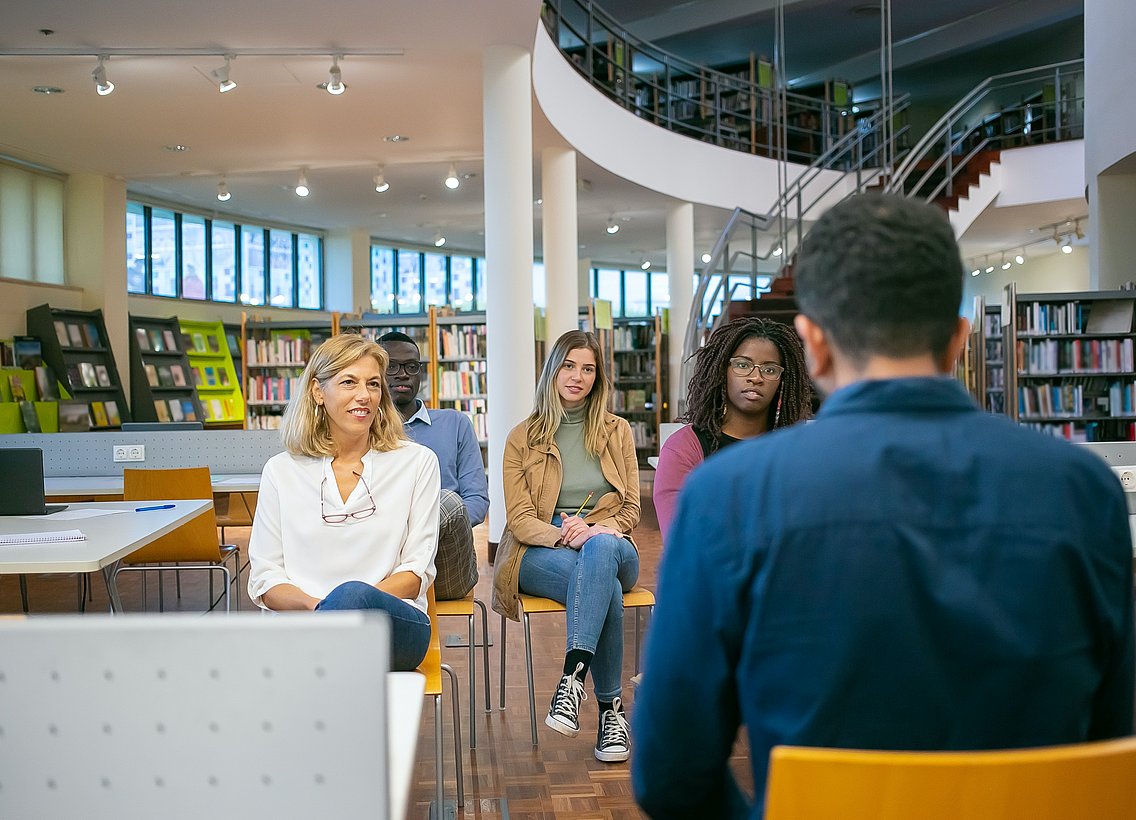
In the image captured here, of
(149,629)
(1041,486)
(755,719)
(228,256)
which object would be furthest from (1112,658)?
(228,256)

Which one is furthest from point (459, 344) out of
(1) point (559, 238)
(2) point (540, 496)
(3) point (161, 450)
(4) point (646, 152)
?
(2) point (540, 496)

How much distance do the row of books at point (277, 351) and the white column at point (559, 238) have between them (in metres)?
3.33

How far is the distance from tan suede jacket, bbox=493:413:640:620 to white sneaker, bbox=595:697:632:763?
456 mm

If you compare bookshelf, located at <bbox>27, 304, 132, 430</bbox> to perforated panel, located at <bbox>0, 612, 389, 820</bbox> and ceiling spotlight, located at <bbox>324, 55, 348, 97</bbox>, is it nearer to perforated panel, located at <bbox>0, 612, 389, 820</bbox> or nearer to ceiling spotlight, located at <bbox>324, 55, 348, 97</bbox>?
ceiling spotlight, located at <bbox>324, 55, 348, 97</bbox>

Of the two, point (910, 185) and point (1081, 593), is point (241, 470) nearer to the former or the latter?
point (1081, 593)

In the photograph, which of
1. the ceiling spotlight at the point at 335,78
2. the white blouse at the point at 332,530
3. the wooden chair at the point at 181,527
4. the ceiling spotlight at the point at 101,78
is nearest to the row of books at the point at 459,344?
the ceiling spotlight at the point at 335,78

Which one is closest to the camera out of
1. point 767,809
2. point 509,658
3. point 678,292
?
point 767,809

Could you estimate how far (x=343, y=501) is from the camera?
2.64 m

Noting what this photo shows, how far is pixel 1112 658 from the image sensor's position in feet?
3.55

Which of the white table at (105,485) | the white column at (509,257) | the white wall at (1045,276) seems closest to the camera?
the white table at (105,485)

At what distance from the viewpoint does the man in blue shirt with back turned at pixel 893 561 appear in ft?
3.24

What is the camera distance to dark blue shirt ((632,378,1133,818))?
0.99 metres

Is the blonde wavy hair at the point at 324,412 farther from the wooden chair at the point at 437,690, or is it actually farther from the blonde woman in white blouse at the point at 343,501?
the wooden chair at the point at 437,690

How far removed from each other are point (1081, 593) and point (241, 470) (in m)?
5.12
